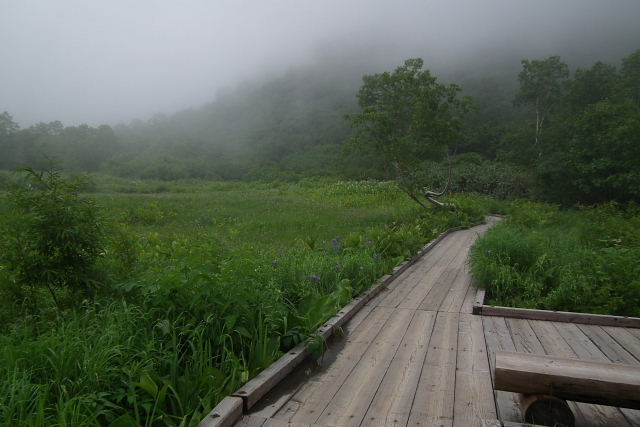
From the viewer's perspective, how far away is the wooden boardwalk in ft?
9.76

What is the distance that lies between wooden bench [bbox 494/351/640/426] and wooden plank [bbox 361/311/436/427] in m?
0.68

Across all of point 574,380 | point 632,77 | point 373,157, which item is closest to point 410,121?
point 373,157

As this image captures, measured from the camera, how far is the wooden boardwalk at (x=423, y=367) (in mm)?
Answer: 2975

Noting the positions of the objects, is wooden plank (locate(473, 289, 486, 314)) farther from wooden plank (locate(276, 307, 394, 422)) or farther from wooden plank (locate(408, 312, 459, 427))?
wooden plank (locate(276, 307, 394, 422))

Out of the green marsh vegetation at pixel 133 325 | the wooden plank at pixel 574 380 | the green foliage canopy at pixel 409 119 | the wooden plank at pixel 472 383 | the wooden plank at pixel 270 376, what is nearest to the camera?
the wooden plank at pixel 574 380

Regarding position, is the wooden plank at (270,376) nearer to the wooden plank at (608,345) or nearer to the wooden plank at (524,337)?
the wooden plank at (524,337)

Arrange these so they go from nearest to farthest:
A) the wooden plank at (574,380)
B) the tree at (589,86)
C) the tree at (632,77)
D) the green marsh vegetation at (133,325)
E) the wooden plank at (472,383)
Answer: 1. the wooden plank at (574,380)
2. the green marsh vegetation at (133,325)
3. the wooden plank at (472,383)
4. the tree at (632,77)
5. the tree at (589,86)

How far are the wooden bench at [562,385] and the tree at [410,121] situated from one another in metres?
14.9

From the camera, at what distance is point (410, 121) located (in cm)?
1811

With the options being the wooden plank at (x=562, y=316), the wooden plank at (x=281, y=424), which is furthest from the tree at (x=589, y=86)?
the wooden plank at (x=281, y=424)

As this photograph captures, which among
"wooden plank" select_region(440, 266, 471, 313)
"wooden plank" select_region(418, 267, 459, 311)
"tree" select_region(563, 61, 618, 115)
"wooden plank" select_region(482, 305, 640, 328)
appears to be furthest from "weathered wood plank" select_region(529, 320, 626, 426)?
"tree" select_region(563, 61, 618, 115)

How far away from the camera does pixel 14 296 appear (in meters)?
4.05

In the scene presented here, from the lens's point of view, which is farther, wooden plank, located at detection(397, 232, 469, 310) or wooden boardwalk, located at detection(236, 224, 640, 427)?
wooden plank, located at detection(397, 232, 469, 310)

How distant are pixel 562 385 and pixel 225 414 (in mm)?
2052
